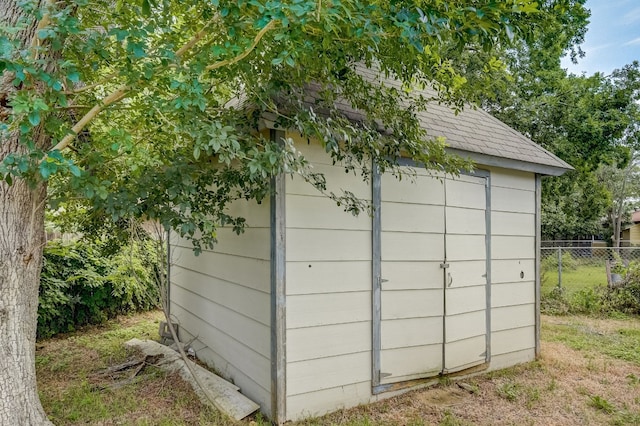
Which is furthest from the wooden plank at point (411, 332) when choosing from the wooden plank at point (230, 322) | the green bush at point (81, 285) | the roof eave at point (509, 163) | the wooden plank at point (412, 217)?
the green bush at point (81, 285)

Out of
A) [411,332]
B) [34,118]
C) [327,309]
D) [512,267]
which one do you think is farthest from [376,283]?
[34,118]

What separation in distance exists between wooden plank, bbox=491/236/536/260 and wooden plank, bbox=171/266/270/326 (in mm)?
2695

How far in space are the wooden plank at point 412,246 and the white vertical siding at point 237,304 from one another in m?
1.14

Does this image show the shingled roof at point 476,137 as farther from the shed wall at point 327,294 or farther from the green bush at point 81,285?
the green bush at point 81,285

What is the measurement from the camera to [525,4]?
2.05m

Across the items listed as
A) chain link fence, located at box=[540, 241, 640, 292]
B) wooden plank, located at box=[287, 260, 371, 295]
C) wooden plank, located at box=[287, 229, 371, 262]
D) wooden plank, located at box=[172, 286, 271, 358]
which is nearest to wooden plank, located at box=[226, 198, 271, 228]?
wooden plank, located at box=[287, 229, 371, 262]

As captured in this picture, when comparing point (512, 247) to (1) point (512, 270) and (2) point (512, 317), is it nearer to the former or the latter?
(1) point (512, 270)

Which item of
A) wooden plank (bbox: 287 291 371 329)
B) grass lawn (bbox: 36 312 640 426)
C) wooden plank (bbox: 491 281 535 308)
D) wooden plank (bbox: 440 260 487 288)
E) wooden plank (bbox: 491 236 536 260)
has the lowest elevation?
grass lawn (bbox: 36 312 640 426)

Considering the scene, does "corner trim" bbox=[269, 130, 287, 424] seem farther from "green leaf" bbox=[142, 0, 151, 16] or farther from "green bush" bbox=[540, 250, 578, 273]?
"green bush" bbox=[540, 250, 578, 273]

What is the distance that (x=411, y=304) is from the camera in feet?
12.4

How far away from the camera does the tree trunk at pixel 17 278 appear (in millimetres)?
2502

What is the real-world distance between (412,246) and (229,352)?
2.02 m

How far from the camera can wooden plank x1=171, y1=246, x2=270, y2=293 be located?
3278 mm

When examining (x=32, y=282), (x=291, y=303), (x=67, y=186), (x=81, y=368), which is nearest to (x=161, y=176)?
(x=67, y=186)
